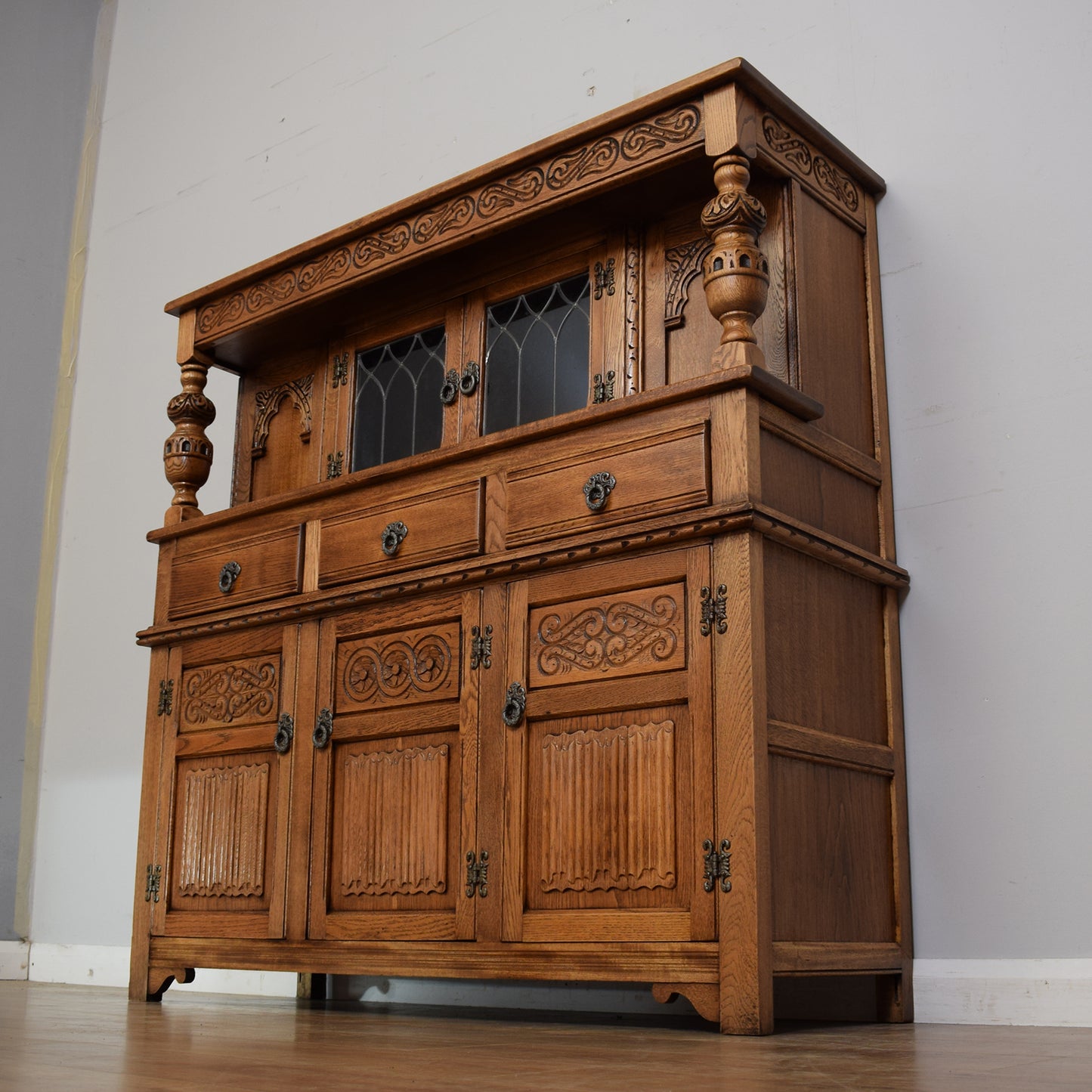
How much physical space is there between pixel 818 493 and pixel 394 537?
1041mm

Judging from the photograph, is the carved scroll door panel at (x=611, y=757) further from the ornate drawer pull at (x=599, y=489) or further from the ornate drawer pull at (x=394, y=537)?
the ornate drawer pull at (x=394, y=537)

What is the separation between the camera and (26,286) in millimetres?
5805

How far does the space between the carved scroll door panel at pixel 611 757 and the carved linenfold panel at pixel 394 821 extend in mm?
224

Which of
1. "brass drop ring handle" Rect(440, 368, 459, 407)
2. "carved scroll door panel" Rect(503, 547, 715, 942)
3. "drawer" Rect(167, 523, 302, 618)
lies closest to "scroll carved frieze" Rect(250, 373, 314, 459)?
"drawer" Rect(167, 523, 302, 618)

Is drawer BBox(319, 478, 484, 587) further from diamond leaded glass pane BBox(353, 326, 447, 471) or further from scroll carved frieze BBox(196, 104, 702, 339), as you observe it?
scroll carved frieze BBox(196, 104, 702, 339)

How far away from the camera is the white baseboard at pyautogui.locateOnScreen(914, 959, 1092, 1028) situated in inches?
108

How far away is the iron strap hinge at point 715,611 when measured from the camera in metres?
2.62

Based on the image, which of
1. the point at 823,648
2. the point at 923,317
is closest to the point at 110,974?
the point at 823,648

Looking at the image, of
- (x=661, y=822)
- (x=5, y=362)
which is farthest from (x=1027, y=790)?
(x=5, y=362)

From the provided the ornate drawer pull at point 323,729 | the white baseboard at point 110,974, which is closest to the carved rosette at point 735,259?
A: the ornate drawer pull at point 323,729

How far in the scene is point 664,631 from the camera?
8.92 ft

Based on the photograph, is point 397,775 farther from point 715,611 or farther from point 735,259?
point 735,259

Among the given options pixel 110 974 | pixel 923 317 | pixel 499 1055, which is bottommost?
pixel 110 974

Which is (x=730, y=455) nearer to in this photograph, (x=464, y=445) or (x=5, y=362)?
(x=464, y=445)
